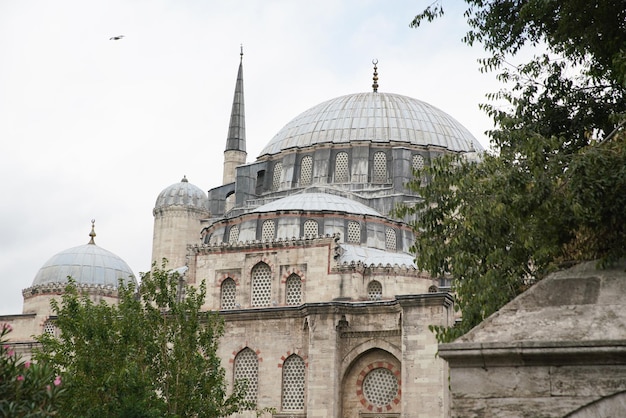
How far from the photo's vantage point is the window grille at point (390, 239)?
34562mm

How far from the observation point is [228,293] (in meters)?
31.8

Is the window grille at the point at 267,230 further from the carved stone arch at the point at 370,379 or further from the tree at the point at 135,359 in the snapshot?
the tree at the point at 135,359

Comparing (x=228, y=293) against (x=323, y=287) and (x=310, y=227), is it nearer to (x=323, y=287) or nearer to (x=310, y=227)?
(x=323, y=287)

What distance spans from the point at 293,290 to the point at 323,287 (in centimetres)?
104

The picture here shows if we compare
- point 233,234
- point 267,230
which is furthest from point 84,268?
point 267,230

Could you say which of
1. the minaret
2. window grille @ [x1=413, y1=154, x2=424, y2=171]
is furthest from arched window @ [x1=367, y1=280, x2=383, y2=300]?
the minaret

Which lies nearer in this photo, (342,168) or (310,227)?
(310,227)

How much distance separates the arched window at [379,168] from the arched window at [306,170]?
9.11 ft

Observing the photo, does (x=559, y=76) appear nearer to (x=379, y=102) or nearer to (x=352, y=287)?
(x=352, y=287)

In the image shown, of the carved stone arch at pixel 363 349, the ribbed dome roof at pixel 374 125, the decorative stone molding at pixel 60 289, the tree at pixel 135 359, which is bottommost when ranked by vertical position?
the tree at pixel 135 359

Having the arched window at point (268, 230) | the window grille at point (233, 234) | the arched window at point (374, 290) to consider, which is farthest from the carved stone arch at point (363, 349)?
the window grille at point (233, 234)

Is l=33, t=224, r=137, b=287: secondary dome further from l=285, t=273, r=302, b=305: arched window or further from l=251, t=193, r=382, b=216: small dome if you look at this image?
l=285, t=273, r=302, b=305: arched window

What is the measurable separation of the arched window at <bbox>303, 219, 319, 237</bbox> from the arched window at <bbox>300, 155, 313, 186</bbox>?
24.3ft

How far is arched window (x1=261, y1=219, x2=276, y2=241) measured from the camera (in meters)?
33.3
